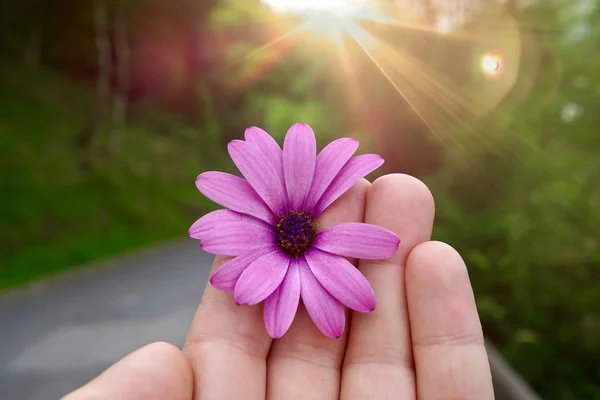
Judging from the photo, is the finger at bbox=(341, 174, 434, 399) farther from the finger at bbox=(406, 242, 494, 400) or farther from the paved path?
the paved path

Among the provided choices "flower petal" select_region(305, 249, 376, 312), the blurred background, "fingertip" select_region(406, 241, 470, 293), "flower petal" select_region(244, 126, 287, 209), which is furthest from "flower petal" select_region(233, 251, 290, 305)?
the blurred background

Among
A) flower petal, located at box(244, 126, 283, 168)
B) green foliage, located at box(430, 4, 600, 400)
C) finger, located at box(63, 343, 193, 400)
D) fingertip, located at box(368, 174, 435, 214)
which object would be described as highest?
green foliage, located at box(430, 4, 600, 400)

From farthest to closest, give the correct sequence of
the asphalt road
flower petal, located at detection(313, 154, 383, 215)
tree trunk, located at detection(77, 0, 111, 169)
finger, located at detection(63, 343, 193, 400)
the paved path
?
tree trunk, located at detection(77, 0, 111, 169) → the paved path → the asphalt road → flower petal, located at detection(313, 154, 383, 215) → finger, located at detection(63, 343, 193, 400)

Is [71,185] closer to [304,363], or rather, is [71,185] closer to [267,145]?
[267,145]

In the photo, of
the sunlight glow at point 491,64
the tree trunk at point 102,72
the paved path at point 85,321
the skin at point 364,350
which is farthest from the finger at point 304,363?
the tree trunk at point 102,72

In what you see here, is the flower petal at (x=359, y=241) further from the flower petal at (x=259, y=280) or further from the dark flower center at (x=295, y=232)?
the flower petal at (x=259, y=280)

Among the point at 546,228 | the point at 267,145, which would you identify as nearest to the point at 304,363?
the point at 267,145
